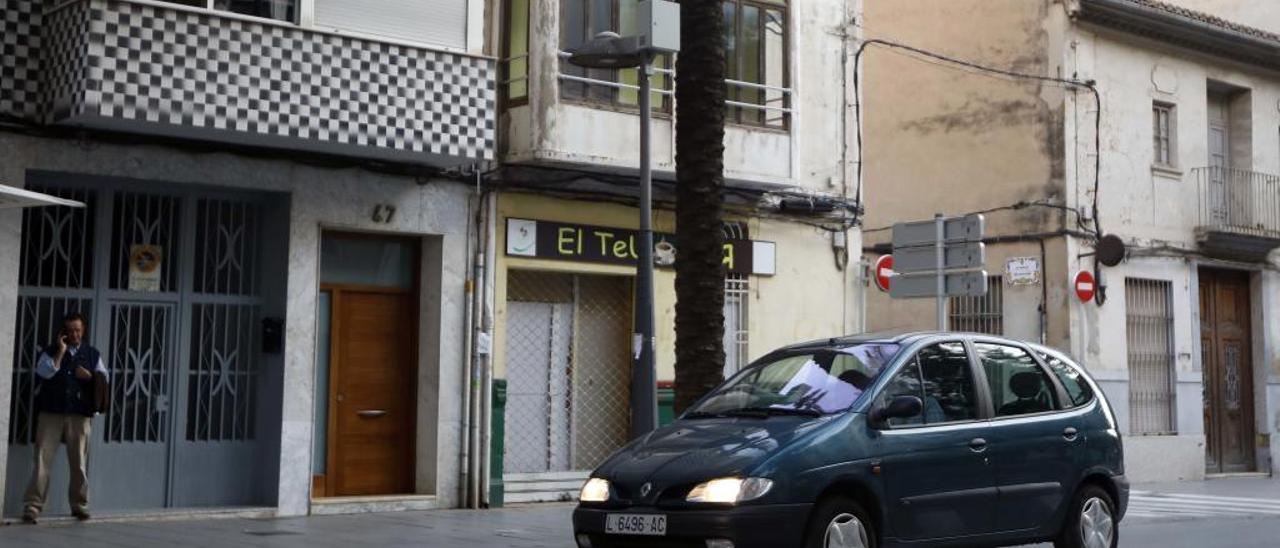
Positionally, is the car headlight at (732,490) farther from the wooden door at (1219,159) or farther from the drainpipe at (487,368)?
the wooden door at (1219,159)

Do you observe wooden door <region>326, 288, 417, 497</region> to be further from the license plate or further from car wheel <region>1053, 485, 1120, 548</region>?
car wheel <region>1053, 485, 1120, 548</region>

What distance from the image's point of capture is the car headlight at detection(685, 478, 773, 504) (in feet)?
28.2

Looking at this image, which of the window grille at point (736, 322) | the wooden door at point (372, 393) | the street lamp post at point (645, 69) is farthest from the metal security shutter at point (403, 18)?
the window grille at point (736, 322)

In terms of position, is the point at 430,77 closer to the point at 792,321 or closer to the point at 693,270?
the point at 693,270

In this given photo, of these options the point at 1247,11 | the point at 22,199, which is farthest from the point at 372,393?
the point at 1247,11

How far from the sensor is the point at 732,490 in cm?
862

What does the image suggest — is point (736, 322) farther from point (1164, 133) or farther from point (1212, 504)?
point (1164, 133)

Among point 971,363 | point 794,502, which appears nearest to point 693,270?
point 971,363

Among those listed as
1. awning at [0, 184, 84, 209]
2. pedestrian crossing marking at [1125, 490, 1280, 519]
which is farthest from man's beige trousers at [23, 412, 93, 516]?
pedestrian crossing marking at [1125, 490, 1280, 519]

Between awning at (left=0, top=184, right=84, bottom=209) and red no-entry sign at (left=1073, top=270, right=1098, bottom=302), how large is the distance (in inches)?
578

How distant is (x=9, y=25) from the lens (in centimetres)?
1357

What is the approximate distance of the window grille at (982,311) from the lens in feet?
76.5

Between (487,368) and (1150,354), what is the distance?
39.1 ft

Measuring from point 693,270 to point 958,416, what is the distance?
3122 millimetres
